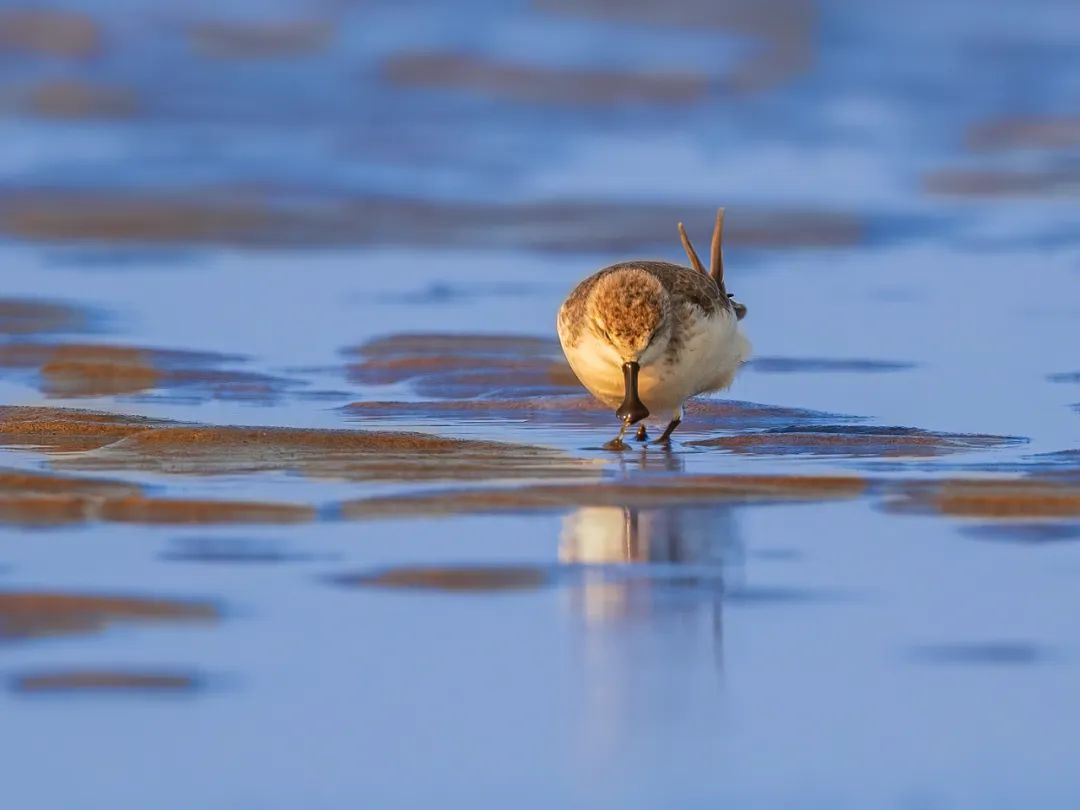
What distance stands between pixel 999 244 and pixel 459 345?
626 cm

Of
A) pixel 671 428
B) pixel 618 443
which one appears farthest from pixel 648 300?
pixel 671 428

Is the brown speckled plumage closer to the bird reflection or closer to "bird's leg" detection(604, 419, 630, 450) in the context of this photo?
"bird's leg" detection(604, 419, 630, 450)

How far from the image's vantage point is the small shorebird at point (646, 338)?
888 cm

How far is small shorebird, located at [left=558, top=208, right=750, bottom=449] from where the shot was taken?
8883mm

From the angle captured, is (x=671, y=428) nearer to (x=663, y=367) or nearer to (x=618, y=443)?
(x=618, y=443)

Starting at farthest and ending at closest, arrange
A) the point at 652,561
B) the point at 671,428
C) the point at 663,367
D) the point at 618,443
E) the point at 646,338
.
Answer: the point at 671,428
the point at 618,443
the point at 663,367
the point at 646,338
the point at 652,561

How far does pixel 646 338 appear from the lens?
8.84 m

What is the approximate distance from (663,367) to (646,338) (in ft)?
1.00

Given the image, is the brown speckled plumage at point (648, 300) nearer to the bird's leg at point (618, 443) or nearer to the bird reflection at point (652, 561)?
the bird's leg at point (618, 443)

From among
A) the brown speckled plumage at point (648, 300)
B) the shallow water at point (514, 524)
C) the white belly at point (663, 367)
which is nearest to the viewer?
the shallow water at point (514, 524)

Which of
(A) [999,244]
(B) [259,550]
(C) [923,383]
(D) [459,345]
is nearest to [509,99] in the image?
(A) [999,244]

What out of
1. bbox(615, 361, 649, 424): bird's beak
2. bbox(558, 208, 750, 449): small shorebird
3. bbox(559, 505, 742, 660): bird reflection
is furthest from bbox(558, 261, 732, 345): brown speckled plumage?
bbox(559, 505, 742, 660): bird reflection

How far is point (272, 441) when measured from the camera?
862 cm

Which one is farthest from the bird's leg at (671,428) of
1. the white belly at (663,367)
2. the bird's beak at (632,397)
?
the bird's beak at (632,397)
